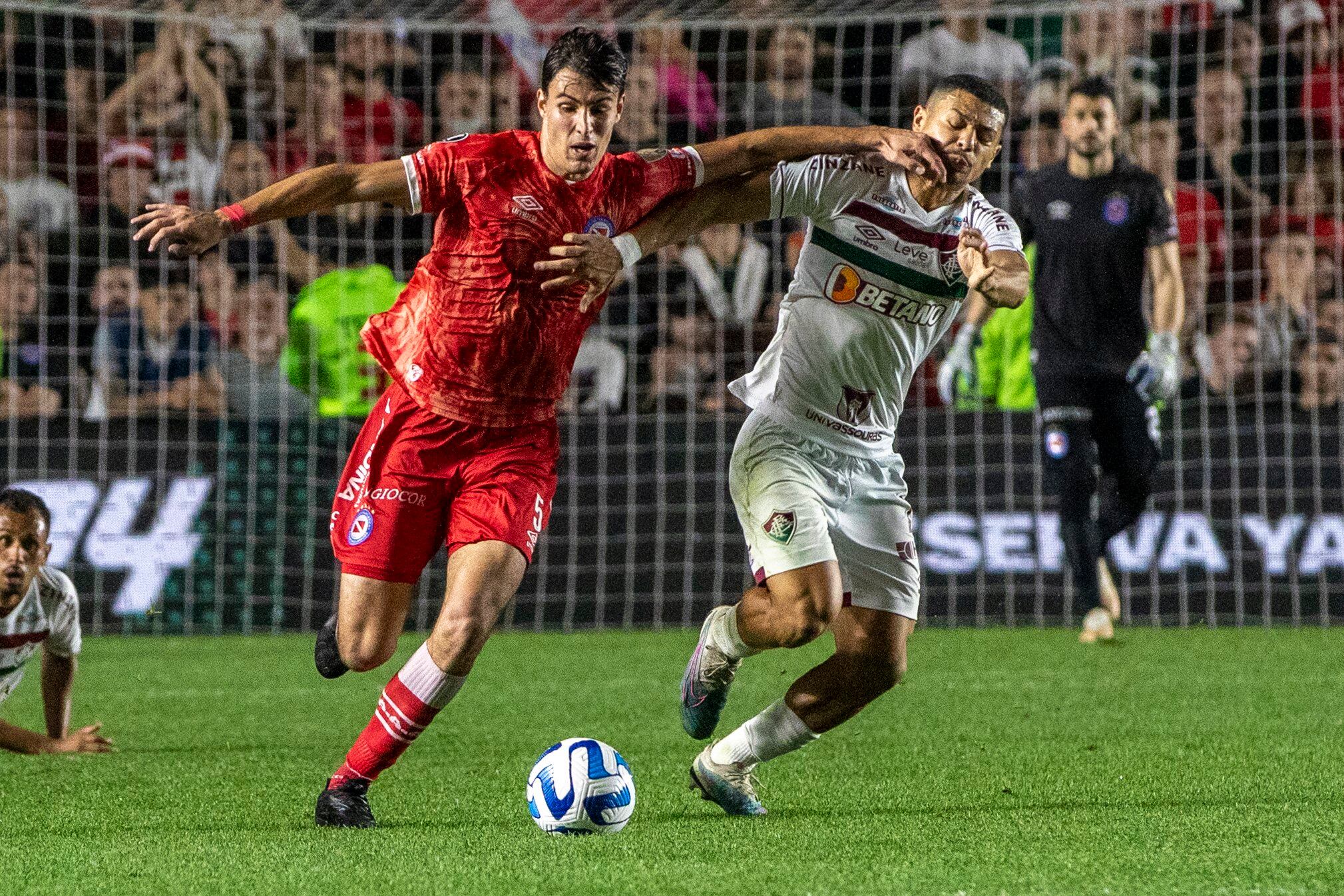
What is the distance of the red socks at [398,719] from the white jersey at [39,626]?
5.67ft

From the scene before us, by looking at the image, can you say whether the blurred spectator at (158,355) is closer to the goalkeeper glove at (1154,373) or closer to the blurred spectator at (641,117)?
the blurred spectator at (641,117)

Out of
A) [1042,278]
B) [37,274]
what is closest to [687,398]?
[1042,278]

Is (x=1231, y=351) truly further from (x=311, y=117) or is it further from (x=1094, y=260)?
(x=311, y=117)

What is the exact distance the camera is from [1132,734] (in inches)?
235

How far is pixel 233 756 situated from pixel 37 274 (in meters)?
6.35

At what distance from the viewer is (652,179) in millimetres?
4785

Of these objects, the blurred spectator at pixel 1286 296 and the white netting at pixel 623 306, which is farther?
the blurred spectator at pixel 1286 296

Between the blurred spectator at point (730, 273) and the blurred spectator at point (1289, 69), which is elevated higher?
the blurred spectator at point (1289, 69)

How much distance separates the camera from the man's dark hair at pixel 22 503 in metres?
5.50

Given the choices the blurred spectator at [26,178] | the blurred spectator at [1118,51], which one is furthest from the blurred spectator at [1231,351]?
the blurred spectator at [26,178]

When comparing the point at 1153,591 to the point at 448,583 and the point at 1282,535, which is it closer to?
the point at 1282,535

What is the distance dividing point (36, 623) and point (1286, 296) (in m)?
8.13

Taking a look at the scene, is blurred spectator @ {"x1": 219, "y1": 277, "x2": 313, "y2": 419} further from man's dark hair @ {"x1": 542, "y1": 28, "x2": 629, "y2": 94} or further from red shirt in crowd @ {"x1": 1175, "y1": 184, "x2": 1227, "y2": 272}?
man's dark hair @ {"x1": 542, "y1": 28, "x2": 629, "y2": 94}

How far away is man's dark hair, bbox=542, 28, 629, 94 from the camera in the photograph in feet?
15.0
